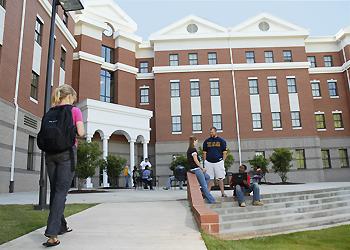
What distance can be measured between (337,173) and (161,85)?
1798 cm

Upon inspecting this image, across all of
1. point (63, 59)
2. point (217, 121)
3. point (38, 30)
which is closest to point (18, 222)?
point (38, 30)

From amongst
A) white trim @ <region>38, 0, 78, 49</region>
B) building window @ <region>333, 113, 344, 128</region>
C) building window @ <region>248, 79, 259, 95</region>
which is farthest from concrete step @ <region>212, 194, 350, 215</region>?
building window @ <region>333, 113, 344, 128</region>

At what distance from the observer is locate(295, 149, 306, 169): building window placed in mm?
28919

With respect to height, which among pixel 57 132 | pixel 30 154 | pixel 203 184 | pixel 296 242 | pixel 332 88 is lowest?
pixel 296 242

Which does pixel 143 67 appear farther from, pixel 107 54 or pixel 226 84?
pixel 226 84

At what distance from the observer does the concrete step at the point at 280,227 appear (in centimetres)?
668

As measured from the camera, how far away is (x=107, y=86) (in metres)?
29.2

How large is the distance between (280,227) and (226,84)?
23769mm

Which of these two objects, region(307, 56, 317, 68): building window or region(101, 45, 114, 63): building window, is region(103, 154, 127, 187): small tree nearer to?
region(101, 45, 114, 63): building window

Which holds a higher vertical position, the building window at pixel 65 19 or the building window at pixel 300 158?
the building window at pixel 65 19

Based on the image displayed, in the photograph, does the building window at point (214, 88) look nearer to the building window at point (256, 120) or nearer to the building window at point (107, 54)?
the building window at point (256, 120)

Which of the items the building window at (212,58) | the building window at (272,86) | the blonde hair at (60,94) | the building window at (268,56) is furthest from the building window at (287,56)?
the blonde hair at (60,94)

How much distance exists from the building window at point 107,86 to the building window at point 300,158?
17218mm

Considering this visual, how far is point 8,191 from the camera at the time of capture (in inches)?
593
